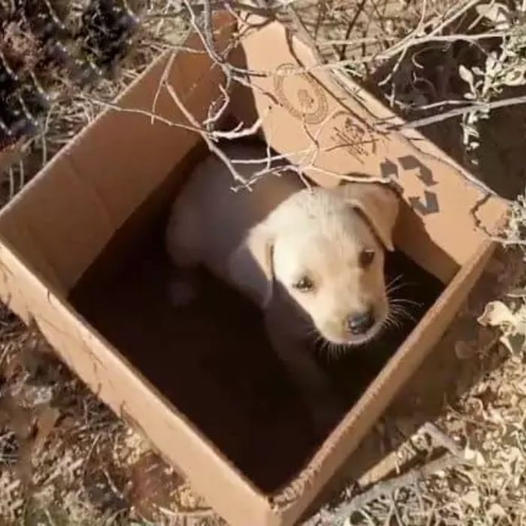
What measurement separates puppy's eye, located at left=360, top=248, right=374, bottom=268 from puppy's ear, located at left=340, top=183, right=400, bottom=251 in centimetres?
5

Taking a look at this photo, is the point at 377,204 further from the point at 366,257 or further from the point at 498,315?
the point at 498,315

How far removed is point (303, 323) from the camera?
2307mm

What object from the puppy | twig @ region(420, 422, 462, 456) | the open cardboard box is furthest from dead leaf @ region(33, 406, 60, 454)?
twig @ region(420, 422, 462, 456)

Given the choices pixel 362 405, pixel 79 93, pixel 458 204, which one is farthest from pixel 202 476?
pixel 79 93

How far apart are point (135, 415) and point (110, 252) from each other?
15.9 inches

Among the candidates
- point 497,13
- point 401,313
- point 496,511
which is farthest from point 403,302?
point 497,13

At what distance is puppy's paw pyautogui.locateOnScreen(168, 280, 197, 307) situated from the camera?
2479mm

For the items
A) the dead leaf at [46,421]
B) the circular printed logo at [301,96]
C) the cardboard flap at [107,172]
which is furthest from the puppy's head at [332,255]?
the dead leaf at [46,421]

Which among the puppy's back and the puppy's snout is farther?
the puppy's back

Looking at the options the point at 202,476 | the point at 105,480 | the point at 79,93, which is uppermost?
the point at 79,93

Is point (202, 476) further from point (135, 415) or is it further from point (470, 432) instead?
point (470, 432)

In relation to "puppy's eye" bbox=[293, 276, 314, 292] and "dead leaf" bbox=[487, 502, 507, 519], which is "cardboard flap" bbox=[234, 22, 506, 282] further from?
"dead leaf" bbox=[487, 502, 507, 519]

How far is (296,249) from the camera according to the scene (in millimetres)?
2178

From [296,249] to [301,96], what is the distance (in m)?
0.32
